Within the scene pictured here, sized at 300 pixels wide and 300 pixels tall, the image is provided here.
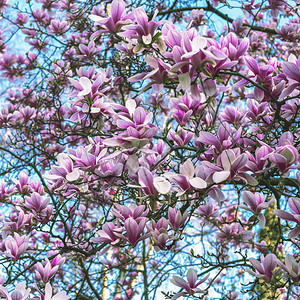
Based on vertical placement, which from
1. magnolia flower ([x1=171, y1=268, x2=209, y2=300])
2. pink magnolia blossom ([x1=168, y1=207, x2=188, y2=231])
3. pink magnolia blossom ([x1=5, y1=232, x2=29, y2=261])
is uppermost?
pink magnolia blossom ([x1=168, y1=207, x2=188, y2=231])

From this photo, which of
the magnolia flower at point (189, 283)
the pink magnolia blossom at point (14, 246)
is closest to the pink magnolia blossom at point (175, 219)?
the magnolia flower at point (189, 283)

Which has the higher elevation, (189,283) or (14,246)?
(14,246)

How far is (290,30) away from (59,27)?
2117 mm

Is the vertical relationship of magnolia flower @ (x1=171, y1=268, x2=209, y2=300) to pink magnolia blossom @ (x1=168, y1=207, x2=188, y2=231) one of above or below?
below

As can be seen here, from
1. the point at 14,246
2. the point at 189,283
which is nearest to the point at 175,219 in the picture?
the point at 189,283

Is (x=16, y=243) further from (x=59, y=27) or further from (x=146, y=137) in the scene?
(x=59, y=27)

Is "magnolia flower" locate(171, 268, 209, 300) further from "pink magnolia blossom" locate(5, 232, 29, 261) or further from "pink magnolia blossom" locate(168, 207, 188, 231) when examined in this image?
"pink magnolia blossom" locate(5, 232, 29, 261)

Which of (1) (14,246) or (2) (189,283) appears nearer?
(2) (189,283)

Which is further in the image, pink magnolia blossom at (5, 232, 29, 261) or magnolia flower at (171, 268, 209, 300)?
pink magnolia blossom at (5, 232, 29, 261)

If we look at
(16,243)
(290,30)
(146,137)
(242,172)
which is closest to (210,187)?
(242,172)

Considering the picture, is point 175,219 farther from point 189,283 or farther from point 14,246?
point 14,246

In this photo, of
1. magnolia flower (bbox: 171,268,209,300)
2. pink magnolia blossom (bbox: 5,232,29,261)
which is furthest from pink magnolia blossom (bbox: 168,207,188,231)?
pink magnolia blossom (bbox: 5,232,29,261)

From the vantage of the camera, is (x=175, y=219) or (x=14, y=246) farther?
(x=14, y=246)

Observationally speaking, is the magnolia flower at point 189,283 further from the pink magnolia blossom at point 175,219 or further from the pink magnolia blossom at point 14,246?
the pink magnolia blossom at point 14,246
